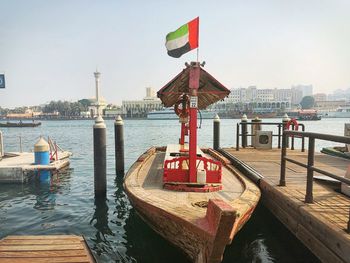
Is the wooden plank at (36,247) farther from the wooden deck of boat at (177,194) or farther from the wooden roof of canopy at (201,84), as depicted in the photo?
the wooden roof of canopy at (201,84)

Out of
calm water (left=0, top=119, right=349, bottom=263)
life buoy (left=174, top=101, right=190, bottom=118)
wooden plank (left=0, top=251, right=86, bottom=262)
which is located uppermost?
life buoy (left=174, top=101, right=190, bottom=118)

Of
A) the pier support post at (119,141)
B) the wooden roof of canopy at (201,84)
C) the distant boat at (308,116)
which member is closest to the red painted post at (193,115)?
the wooden roof of canopy at (201,84)

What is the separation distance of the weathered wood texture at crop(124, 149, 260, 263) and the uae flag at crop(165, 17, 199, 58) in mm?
3380

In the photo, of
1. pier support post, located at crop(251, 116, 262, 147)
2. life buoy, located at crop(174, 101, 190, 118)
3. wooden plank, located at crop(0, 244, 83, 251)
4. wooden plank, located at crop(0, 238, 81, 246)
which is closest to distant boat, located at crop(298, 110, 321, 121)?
pier support post, located at crop(251, 116, 262, 147)

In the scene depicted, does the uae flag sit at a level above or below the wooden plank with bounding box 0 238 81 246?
above

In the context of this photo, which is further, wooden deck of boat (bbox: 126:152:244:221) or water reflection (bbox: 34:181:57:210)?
water reflection (bbox: 34:181:57:210)

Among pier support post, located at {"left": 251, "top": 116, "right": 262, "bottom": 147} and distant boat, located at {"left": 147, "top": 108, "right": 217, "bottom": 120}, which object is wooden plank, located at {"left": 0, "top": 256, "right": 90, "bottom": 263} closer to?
pier support post, located at {"left": 251, "top": 116, "right": 262, "bottom": 147}

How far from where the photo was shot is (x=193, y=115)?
7113mm

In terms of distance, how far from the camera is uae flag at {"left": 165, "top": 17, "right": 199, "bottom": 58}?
676cm

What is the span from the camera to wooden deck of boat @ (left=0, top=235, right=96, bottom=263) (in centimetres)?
481

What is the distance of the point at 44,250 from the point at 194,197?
314 cm

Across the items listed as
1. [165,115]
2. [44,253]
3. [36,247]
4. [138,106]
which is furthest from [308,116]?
[44,253]

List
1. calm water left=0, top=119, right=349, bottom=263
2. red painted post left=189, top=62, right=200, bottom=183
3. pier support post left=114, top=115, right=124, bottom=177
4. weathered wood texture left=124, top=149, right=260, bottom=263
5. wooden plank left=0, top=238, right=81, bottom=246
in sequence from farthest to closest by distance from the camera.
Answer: pier support post left=114, top=115, right=124, bottom=177
calm water left=0, top=119, right=349, bottom=263
red painted post left=189, top=62, right=200, bottom=183
wooden plank left=0, top=238, right=81, bottom=246
weathered wood texture left=124, top=149, right=260, bottom=263

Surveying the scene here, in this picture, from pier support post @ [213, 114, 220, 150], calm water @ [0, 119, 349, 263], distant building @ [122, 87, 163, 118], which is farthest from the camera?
distant building @ [122, 87, 163, 118]
